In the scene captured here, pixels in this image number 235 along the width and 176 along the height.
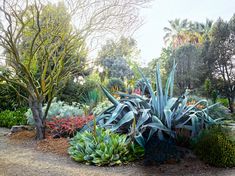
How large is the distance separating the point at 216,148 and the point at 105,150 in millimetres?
1756

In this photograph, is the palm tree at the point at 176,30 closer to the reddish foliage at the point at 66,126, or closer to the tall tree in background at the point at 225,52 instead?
the tall tree in background at the point at 225,52

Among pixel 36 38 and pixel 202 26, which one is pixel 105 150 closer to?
pixel 36 38

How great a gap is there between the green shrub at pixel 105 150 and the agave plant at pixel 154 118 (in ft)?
0.62

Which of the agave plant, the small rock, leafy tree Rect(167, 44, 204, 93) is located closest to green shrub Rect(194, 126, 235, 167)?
the agave plant

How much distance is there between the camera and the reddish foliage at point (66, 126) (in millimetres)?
6971

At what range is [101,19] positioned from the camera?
713 centimetres

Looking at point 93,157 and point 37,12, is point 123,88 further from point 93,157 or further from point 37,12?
point 93,157

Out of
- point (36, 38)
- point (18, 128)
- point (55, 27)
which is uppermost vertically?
point (55, 27)

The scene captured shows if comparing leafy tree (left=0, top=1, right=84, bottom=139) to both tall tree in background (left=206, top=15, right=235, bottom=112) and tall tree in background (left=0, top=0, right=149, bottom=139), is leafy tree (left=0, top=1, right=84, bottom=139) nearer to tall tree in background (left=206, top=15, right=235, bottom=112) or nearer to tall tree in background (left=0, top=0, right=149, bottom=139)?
tall tree in background (left=0, top=0, right=149, bottom=139)

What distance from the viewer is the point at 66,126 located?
6.98m

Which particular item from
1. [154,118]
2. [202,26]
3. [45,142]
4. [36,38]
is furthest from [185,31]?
[154,118]

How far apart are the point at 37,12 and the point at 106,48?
2.49 metres

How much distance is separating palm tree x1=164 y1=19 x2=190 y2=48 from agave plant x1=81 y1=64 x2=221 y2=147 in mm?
27187

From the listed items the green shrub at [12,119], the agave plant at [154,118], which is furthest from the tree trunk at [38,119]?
the green shrub at [12,119]
